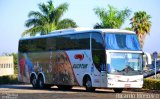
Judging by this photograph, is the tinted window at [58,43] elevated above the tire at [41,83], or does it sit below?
above

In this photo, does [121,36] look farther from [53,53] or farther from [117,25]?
[117,25]

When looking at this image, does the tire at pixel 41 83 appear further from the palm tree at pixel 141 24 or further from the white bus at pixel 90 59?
the palm tree at pixel 141 24

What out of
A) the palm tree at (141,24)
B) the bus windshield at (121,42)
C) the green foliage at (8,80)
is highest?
the palm tree at (141,24)

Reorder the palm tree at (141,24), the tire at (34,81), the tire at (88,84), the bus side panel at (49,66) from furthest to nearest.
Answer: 1. the palm tree at (141,24)
2. the tire at (34,81)
3. the bus side panel at (49,66)
4. the tire at (88,84)

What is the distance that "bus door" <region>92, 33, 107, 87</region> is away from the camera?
2677 centimetres

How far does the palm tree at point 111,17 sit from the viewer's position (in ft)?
162

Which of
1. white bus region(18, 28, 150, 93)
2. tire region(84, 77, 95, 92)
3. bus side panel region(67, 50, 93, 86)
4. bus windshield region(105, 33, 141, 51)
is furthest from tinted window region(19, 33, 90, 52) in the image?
tire region(84, 77, 95, 92)

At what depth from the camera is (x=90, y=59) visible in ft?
91.5

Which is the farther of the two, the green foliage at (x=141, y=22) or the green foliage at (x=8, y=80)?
the green foliage at (x=141, y=22)

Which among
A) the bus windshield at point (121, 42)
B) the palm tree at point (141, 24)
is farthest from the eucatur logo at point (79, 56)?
the palm tree at point (141, 24)

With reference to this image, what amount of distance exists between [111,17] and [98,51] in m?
22.9

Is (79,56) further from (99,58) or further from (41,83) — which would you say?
(41,83)

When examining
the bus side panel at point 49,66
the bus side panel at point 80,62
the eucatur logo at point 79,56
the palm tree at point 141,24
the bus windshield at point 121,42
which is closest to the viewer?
the bus windshield at point 121,42

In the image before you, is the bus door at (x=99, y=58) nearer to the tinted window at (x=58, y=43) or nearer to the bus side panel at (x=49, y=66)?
the tinted window at (x=58, y=43)
